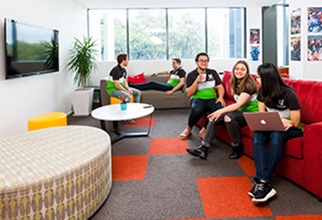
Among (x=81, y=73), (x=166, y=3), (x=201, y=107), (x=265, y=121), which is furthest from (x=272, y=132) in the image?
(x=166, y=3)

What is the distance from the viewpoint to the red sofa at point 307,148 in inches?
87.0

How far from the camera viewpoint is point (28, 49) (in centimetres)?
418

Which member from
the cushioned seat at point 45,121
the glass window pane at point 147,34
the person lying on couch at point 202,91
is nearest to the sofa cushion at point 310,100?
the person lying on couch at point 202,91

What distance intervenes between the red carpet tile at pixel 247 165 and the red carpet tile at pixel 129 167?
3.29 ft

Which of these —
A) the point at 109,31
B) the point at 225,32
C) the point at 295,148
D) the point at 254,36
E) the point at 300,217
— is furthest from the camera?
the point at 225,32

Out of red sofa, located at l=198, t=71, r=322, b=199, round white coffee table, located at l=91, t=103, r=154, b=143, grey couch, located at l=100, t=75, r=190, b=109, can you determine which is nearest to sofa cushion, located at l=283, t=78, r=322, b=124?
red sofa, located at l=198, t=71, r=322, b=199

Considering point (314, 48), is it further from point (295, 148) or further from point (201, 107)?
point (295, 148)

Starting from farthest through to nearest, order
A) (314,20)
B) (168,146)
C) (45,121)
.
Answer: (314,20), (168,146), (45,121)

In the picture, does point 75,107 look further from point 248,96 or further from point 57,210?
point 57,210

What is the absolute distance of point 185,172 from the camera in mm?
2912

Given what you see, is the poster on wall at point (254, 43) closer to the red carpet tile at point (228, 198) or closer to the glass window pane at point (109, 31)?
the glass window pane at point (109, 31)

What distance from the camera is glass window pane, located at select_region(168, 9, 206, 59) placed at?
810 centimetres

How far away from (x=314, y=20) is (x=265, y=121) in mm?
3321

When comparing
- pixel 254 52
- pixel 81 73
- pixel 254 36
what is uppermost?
pixel 254 36
